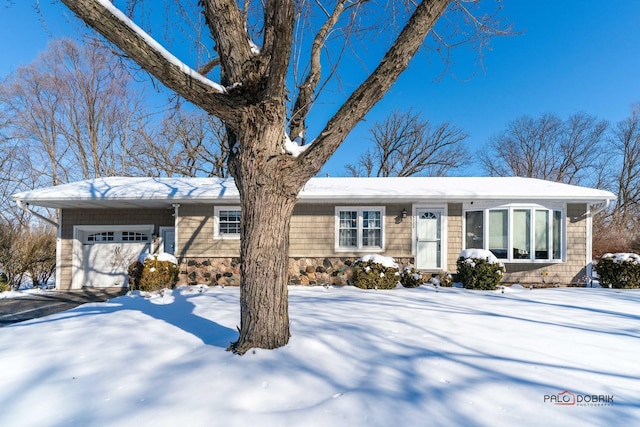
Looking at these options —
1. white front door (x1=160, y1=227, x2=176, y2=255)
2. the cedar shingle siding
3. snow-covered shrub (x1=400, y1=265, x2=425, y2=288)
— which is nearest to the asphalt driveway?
white front door (x1=160, y1=227, x2=176, y2=255)

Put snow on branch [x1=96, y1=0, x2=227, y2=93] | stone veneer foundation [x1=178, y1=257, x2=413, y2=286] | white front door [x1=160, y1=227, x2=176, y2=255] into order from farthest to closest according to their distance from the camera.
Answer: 1. white front door [x1=160, y1=227, x2=176, y2=255]
2. stone veneer foundation [x1=178, y1=257, x2=413, y2=286]
3. snow on branch [x1=96, y1=0, x2=227, y2=93]

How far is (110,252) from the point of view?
9.64 metres

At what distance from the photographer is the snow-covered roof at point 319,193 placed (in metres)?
8.17

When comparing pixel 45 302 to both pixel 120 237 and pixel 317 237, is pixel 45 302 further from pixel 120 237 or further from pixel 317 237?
pixel 317 237

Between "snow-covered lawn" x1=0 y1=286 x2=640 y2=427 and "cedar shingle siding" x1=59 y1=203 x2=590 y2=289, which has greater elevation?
"cedar shingle siding" x1=59 y1=203 x2=590 y2=289

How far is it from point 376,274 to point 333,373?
205 inches

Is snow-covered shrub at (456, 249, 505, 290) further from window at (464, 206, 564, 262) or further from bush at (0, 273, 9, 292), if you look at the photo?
bush at (0, 273, 9, 292)

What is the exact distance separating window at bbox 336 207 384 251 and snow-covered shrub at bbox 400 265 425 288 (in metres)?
1.10

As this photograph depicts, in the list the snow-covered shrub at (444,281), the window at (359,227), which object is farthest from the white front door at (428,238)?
the window at (359,227)

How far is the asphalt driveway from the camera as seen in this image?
5.93m

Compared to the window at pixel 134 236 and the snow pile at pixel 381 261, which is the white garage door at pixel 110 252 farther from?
the snow pile at pixel 381 261

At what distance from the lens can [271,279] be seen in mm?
2879

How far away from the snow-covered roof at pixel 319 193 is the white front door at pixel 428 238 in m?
0.55

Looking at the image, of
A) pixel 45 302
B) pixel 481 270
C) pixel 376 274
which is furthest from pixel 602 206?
pixel 45 302
